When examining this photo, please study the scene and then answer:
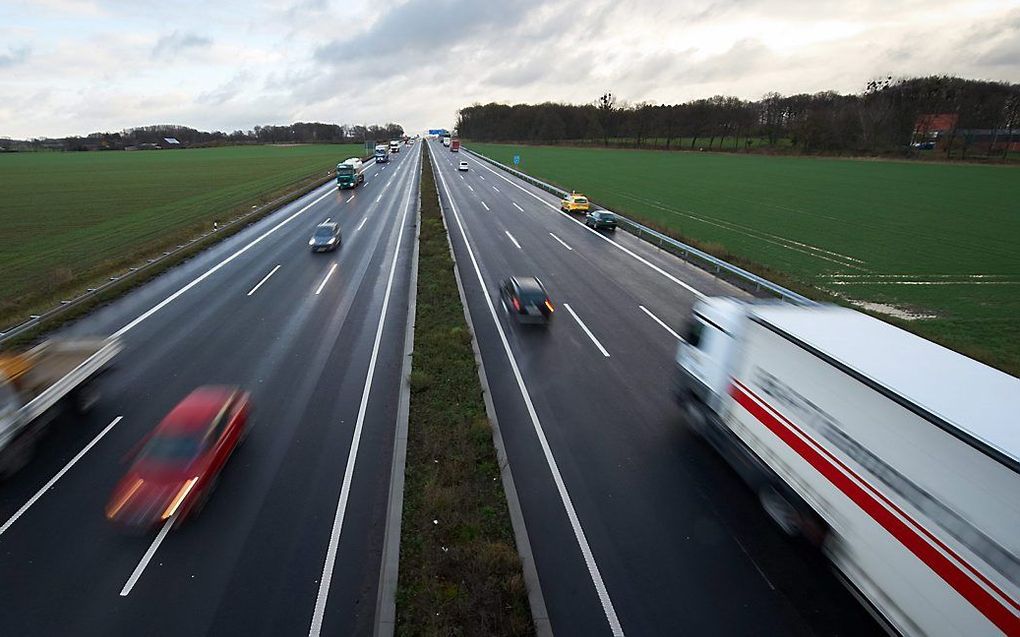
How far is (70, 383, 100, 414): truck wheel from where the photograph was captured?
12.1m

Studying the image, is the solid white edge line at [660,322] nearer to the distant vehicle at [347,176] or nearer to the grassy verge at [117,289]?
the grassy verge at [117,289]

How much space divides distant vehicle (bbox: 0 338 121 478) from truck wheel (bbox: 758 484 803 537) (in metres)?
14.9

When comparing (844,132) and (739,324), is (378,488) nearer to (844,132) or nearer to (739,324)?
(739,324)

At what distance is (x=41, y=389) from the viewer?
435 inches

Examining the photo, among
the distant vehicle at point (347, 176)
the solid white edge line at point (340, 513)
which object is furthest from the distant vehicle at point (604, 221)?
the distant vehicle at point (347, 176)

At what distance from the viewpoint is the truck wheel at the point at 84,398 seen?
1212 cm

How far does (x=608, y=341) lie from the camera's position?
56.6ft

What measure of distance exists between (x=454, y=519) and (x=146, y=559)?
206 inches

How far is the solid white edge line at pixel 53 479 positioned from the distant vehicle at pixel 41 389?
2.80ft

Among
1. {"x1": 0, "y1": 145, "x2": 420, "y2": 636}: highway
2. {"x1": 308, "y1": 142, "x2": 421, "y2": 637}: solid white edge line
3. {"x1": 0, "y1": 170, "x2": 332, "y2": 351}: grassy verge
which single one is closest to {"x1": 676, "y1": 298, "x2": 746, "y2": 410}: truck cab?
{"x1": 0, "y1": 145, "x2": 420, "y2": 636}: highway

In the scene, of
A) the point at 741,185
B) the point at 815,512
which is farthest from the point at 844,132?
the point at 815,512

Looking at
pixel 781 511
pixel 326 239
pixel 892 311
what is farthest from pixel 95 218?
pixel 892 311

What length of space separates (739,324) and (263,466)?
10.6 meters

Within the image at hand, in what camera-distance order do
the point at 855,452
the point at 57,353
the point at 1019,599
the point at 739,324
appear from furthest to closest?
1. the point at 57,353
2. the point at 739,324
3. the point at 855,452
4. the point at 1019,599
